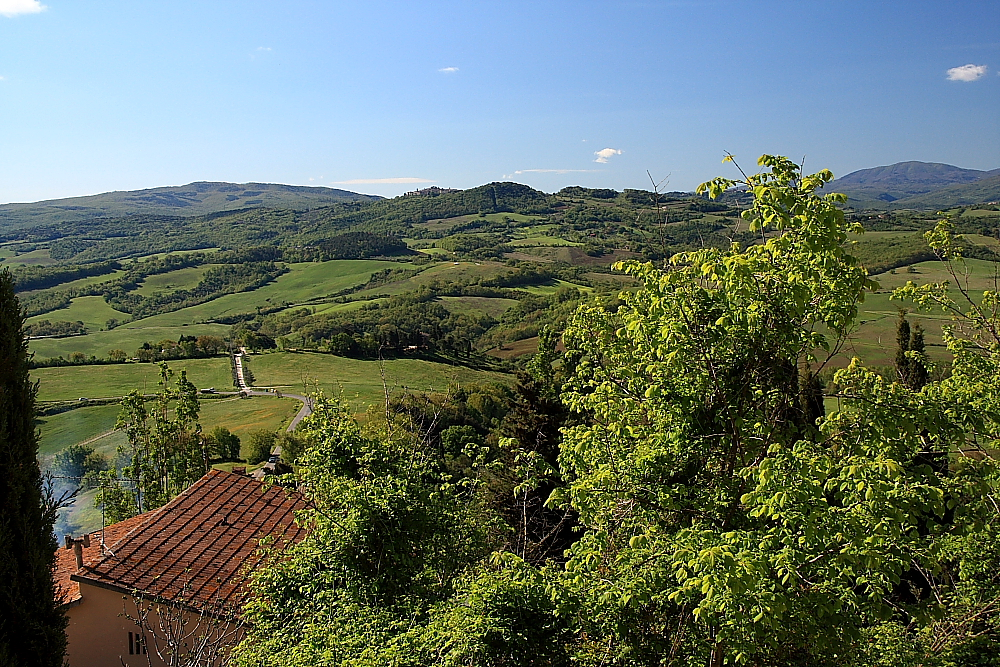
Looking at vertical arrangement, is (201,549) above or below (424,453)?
below

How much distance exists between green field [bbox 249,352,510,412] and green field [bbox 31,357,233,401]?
196 inches

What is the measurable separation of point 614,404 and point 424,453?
3998 mm

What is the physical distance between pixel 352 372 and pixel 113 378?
26607mm

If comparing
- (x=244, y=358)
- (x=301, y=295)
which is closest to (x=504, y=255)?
(x=301, y=295)

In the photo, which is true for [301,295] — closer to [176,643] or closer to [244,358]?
[244,358]

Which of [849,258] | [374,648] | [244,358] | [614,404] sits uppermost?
[849,258]

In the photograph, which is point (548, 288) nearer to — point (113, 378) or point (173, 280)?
point (113, 378)

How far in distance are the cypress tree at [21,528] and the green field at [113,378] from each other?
64.7m

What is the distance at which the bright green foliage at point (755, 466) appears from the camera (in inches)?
205

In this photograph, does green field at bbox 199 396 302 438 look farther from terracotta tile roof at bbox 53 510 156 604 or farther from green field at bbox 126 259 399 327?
green field at bbox 126 259 399 327

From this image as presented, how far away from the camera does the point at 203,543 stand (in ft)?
44.4

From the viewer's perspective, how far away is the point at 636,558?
6.39 metres

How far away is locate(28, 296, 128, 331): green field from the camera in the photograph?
117 meters

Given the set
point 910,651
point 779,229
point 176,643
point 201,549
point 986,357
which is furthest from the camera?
point 201,549
